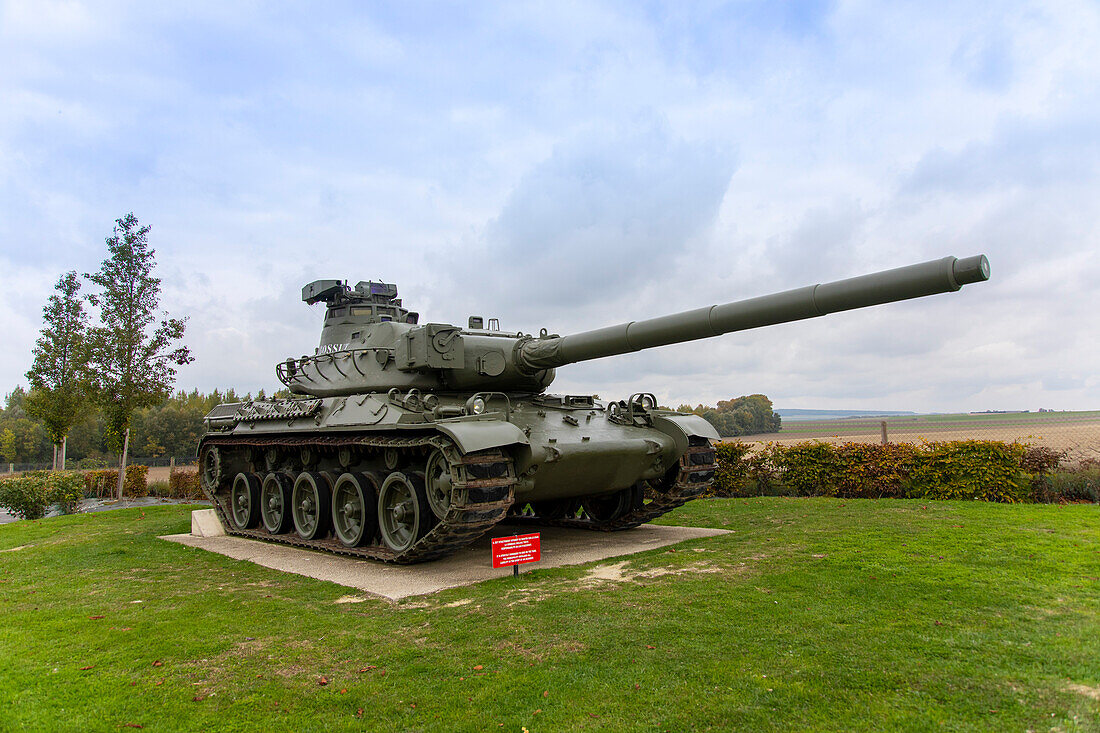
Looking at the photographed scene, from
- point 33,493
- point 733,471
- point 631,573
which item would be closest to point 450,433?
point 631,573

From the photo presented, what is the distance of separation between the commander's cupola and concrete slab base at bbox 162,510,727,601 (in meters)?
3.72

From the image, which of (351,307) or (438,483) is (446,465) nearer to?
(438,483)

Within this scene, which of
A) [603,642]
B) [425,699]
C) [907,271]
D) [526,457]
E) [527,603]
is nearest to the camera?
[425,699]

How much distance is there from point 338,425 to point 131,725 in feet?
21.2

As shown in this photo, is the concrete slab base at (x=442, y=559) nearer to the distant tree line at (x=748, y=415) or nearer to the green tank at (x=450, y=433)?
the green tank at (x=450, y=433)

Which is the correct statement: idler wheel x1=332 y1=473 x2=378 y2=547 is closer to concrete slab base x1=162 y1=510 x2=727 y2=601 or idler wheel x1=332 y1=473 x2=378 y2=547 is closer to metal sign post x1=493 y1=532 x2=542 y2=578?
concrete slab base x1=162 y1=510 x2=727 y2=601

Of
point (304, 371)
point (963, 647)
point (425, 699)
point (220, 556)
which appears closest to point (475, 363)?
point (304, 371)

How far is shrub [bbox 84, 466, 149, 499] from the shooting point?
83.5 ft

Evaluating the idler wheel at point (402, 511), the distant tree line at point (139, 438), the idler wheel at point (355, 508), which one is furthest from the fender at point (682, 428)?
the distant tree line at point (139, 438)

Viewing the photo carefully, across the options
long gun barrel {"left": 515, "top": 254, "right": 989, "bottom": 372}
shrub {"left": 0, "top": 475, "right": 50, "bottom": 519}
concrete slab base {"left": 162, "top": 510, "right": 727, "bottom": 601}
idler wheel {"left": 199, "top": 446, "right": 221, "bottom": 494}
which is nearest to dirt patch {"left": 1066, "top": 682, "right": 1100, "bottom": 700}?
long gun barrel {"left": 515, "top": 254, "right": 989, "bottom": 372}

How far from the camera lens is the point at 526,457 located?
9.30m

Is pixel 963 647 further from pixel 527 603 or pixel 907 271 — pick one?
pixel 527 603

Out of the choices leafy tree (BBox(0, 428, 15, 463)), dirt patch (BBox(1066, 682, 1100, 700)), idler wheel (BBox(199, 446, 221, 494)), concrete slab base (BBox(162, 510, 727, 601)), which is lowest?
concrete slab base (BBox(162, 510, 727, 601))

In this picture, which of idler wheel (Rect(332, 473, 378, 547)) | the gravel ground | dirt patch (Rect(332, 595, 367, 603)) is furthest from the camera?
the gravel ground
